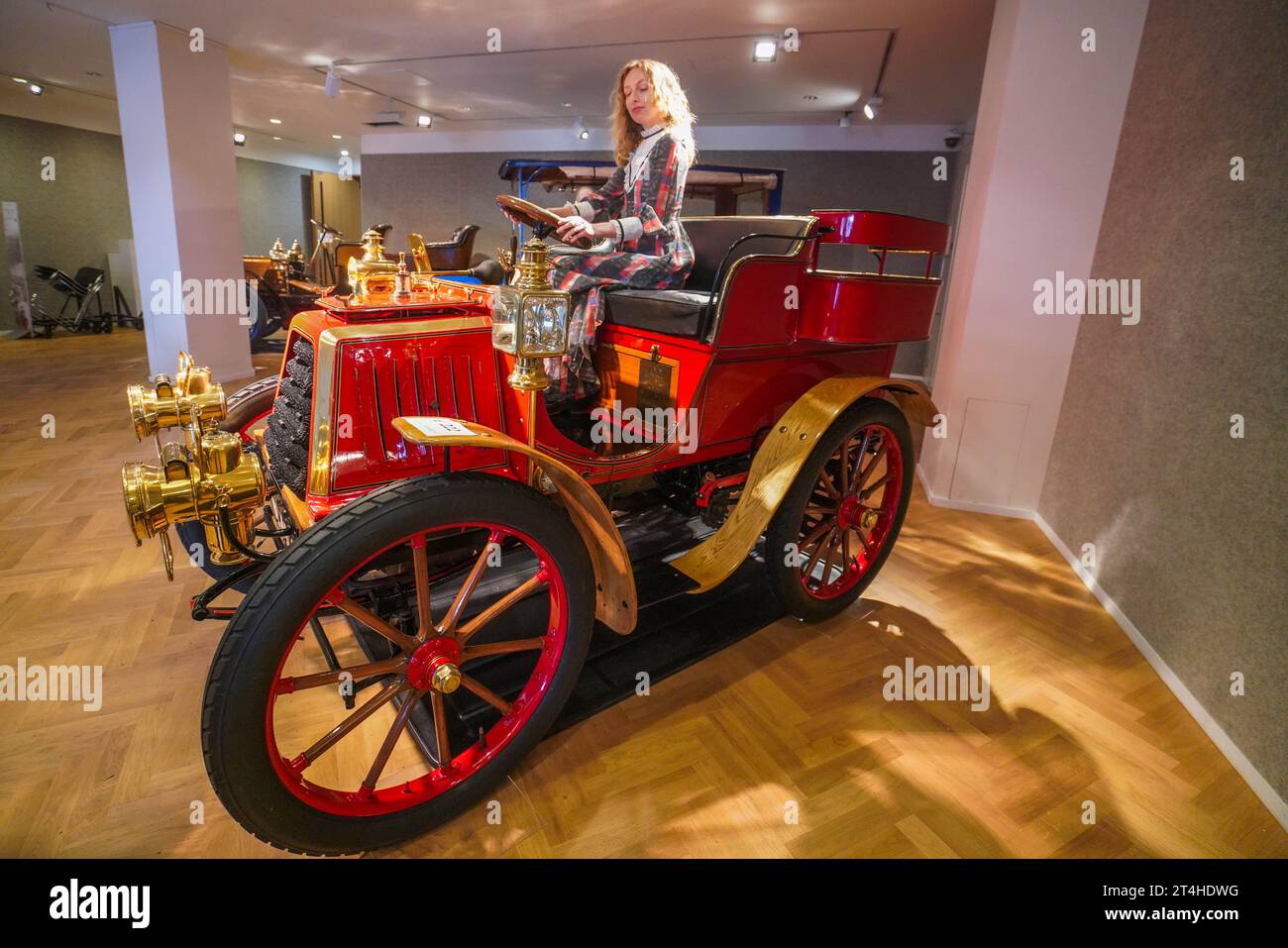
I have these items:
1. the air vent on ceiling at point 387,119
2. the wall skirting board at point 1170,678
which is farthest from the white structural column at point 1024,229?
the air vent on ceiling at point 387,119

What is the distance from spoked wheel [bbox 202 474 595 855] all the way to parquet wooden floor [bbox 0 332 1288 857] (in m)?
0.16

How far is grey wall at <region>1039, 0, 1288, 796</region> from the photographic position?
1.92 m

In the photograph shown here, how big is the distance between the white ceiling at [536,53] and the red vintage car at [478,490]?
2929 millimetres

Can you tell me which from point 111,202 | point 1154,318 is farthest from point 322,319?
point 111,202

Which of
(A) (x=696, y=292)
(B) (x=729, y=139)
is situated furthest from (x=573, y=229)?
(B) (x=729, y=139)

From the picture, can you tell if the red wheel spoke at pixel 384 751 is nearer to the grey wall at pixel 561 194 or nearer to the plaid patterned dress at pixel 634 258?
the plaid patterned dress at pixel 634 258

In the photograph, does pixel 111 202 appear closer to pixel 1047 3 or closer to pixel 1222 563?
pixel 1047 3

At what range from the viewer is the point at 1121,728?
2061 millimetres

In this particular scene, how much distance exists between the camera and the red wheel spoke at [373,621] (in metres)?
1.32

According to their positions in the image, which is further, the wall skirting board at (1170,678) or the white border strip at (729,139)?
the white border strip at (729,139)

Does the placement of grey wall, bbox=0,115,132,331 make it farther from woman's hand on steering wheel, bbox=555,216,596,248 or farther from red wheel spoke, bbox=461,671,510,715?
red wheel spoke, bbox=461,671,510,715

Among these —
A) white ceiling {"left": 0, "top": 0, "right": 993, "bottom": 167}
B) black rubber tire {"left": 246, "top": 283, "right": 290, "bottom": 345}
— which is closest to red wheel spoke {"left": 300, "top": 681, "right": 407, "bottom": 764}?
white ceiling {"left": 0, "top": 0, "right": 993, "bottom": 167}

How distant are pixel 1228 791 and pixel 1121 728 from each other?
281 millimetres
